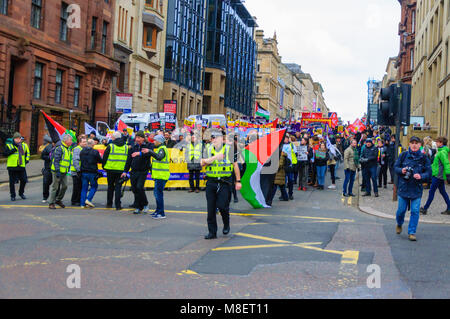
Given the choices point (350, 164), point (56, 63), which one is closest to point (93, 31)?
point (56, 63)

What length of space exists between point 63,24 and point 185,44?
19.7 meters

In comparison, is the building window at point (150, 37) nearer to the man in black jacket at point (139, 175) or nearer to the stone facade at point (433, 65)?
the stone facade at point (433, 65)

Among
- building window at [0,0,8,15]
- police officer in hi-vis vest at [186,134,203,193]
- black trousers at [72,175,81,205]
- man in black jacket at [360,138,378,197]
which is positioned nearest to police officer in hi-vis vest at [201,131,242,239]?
black trousers at [72,175,81,205]

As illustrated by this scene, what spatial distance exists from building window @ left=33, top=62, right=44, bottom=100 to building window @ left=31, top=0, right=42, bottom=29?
2.00 meters

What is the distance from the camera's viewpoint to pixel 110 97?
3628cm

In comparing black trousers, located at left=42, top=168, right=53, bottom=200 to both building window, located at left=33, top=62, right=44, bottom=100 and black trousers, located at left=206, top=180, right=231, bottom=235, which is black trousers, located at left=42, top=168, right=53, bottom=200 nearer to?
black trousers, located at left=206, top=180, right=231, bottom=235

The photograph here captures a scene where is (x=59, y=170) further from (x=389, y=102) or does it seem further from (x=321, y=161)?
(x=321, y=161)

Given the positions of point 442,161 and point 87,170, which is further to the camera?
point 87,170

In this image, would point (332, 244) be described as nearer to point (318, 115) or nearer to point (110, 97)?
point (318, 115)

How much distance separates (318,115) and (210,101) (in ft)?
85.6

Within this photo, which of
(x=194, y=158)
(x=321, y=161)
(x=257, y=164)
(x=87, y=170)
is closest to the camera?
(x=87, y=170)

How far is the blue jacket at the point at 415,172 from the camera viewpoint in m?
9.62

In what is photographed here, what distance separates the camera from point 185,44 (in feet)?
162

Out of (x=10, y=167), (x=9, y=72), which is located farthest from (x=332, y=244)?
(x=9, y=72)
